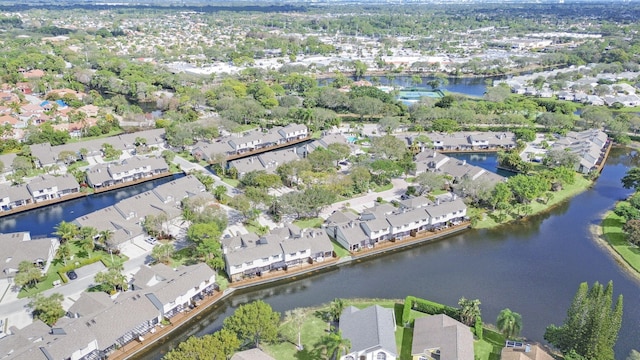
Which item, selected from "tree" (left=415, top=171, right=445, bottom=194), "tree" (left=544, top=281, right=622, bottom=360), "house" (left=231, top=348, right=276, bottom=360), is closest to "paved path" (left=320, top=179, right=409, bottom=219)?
"tree" (left=415, top=171, right=445, bottom=194)

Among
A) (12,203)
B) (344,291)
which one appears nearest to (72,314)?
(344,291)

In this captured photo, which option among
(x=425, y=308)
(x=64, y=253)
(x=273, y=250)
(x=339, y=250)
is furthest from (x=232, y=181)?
(x=425, y=308)

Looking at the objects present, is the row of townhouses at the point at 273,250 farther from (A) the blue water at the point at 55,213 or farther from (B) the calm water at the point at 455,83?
(B) the calm water at the point at 455,83

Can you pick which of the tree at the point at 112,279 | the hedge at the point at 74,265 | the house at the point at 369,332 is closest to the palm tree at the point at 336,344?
the house at the point at 369,332

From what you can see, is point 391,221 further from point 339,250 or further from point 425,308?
point 425,308

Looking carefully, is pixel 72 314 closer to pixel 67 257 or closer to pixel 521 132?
pixel 67 257

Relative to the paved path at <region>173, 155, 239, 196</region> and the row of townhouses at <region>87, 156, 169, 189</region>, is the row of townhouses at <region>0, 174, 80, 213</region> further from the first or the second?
the paved path at <region>173, 155, 239, 196</region>
